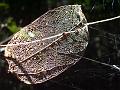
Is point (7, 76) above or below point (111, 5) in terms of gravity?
below

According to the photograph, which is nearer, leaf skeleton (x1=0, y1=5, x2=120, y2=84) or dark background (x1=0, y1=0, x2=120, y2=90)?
leaf skeleton (x1=0, y1=5, x2=120, y2=84)

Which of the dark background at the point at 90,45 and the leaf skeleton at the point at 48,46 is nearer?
the leaf skeleton at the point at 48,46

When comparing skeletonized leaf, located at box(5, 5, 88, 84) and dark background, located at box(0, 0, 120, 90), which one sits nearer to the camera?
skeletonized leaf, located at box(5, 5, 88, 84)

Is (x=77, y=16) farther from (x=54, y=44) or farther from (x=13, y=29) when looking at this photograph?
(x=13, y=29)

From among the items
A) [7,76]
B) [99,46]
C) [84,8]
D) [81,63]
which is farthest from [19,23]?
[84,8]

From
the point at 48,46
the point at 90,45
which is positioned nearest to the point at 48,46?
the point at 48,46

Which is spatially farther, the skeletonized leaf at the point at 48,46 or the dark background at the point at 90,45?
the dark background at the point at 90,45
